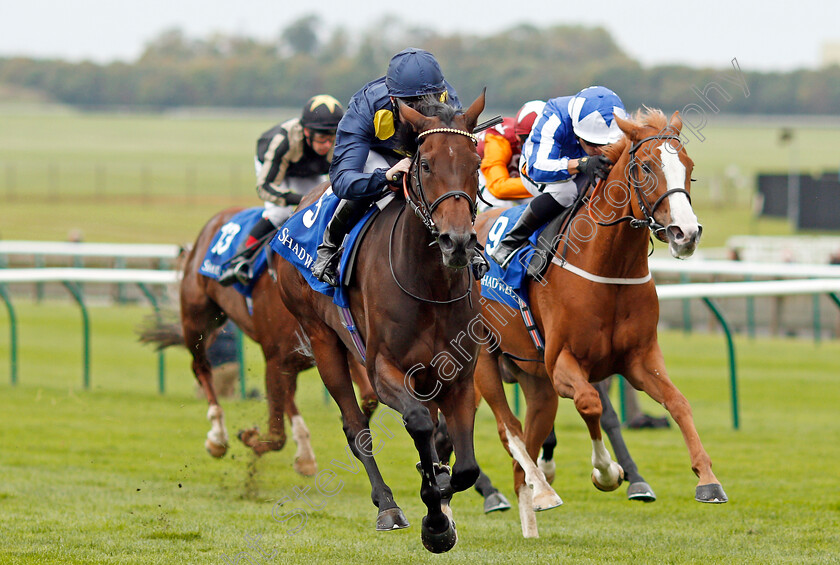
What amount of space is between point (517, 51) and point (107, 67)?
31.5 metres

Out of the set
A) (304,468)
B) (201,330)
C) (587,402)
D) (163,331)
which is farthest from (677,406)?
(163,331)

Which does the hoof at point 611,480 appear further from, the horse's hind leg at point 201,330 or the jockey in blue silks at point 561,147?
the horse's hind leg at point 201,330

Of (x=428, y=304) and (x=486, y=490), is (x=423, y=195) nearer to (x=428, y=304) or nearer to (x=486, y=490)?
(x=428, y=304)

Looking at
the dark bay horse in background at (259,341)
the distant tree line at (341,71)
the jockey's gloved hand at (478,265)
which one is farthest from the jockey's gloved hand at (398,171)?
the distant tree line at (341,71)

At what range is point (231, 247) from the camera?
7.32m

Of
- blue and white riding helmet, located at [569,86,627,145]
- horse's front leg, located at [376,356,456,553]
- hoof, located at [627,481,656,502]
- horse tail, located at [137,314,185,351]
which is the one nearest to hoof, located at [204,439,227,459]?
horse tail, located at [137,314,185,351]

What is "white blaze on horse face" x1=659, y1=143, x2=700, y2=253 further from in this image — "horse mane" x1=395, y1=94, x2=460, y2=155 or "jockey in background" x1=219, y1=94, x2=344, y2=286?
"jockey in background" x1=219, y1=94, x2=344, y2=286

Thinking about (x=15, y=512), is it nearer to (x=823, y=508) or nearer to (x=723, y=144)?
(x=823, y=508)

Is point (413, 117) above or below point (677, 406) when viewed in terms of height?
above

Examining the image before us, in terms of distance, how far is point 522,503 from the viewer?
5.39 metres

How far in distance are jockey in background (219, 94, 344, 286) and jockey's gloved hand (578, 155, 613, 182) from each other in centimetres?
209

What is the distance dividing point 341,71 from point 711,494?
7162 centimetres

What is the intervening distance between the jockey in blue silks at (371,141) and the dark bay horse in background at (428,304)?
13cm

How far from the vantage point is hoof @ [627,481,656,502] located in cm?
529
